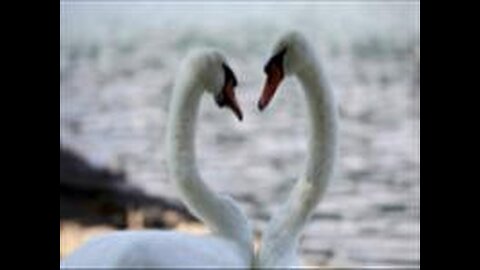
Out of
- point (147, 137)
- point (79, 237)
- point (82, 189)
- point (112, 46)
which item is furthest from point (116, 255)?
point (112, 46)

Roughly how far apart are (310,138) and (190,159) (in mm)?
312

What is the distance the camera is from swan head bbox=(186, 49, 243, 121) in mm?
3152

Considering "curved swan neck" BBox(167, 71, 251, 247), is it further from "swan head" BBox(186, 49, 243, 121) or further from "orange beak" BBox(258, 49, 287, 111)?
"orange beak" BBox(258, 49, 287, 111)

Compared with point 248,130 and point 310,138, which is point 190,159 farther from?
point 248,130

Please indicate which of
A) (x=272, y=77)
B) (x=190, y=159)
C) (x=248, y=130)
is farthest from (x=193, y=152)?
(x=248, y=130)

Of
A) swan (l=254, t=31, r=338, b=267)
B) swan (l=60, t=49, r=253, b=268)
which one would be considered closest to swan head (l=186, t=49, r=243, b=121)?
swan (l=60, t=49, r=253, b=268)

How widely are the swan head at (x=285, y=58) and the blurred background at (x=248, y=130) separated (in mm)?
120

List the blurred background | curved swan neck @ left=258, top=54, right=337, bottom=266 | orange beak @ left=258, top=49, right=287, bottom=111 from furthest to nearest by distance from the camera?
1. the blurred background
2. curved swan neck @ left=258, top=54, right=337, bottom=266
3. orange beak @ left=258, top=49, right=287, bottom=111

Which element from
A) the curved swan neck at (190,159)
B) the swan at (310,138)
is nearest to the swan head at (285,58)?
the swan at (310,138)

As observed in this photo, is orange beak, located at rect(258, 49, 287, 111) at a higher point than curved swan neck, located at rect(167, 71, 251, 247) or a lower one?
higher

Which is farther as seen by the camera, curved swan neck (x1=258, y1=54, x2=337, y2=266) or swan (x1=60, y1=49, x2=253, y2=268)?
curved swan neck (x1=258, y1=54, x2=337, y2=266)
